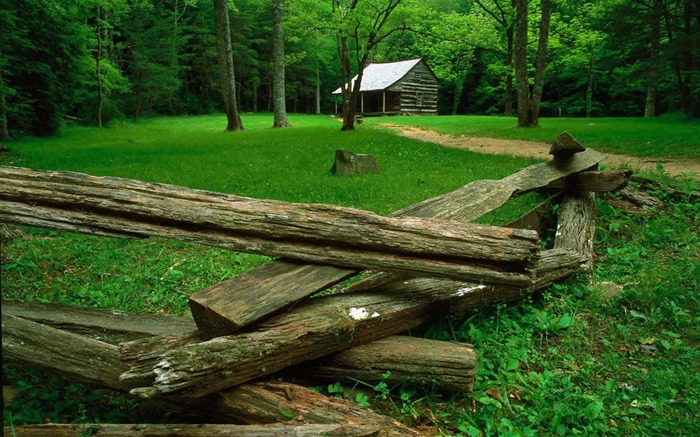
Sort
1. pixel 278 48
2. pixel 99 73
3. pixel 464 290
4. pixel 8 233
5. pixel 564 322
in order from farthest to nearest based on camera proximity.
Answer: pixel 99 73, pixel 278 48, pixel 8 233, pixel 564 322, pixel 464 290

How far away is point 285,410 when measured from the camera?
8.45 feet

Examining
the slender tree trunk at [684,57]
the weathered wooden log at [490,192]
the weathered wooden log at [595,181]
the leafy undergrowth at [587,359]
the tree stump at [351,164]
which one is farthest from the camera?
the slender tree trunk at [684,57]

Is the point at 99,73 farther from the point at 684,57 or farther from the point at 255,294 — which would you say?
the point at 255,294

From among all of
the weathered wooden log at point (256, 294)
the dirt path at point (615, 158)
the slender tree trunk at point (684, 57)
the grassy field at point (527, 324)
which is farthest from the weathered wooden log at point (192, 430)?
the slender tree trunk at point (684, 57)

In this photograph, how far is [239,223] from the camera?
119 inches

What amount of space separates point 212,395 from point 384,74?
46410 mm

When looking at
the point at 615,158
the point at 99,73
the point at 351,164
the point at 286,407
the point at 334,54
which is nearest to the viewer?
the point at 286,407

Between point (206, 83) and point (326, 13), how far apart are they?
111 feet

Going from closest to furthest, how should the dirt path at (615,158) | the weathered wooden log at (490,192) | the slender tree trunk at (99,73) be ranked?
the weathered wooden log at (490,192) < the dirt path at (615,158) < the slender tree trunk at (99,73)

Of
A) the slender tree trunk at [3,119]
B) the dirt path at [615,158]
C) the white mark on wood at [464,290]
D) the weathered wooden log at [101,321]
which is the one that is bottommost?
the weathered wooden log at [101,321]

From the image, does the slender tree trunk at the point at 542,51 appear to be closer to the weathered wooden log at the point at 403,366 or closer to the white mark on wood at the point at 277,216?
the weathered wooden log at the point at 403,366

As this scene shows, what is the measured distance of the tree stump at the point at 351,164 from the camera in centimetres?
970

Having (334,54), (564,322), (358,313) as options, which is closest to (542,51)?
(564,322)

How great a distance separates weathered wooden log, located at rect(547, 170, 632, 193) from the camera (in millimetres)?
5625
